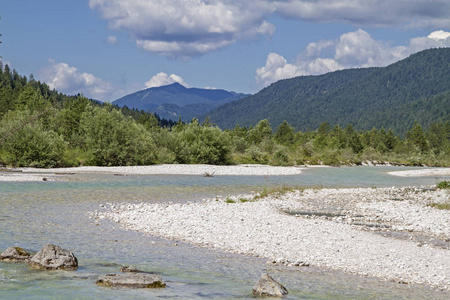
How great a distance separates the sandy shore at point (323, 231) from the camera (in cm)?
1516

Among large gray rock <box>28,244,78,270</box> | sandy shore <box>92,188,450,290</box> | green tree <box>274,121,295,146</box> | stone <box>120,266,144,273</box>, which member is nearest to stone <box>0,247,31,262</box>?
large gray rock <box>28,244,78,270</box>

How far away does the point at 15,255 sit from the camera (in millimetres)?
14359

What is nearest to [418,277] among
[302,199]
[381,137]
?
[302,199]

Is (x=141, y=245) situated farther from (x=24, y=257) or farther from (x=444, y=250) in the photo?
(x=444, y=250)

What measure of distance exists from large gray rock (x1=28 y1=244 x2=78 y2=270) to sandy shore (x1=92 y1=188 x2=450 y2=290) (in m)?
5.67

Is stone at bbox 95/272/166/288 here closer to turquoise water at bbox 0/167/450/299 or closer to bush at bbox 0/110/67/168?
turquoise water at bbox 0/167/450/299

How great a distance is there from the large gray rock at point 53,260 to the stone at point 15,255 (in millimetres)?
545

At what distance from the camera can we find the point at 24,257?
14.4 metres

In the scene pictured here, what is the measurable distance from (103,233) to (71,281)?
24.1 ft

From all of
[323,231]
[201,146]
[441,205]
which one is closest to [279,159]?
[201,146]

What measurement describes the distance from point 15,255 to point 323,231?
11973mm

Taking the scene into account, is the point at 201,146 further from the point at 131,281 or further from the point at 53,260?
the point at 131,281

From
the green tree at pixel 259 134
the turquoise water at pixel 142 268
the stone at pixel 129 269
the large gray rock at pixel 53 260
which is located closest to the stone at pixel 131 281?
the turquoise water at pixel 142 268

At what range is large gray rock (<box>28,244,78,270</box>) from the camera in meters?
13.6
